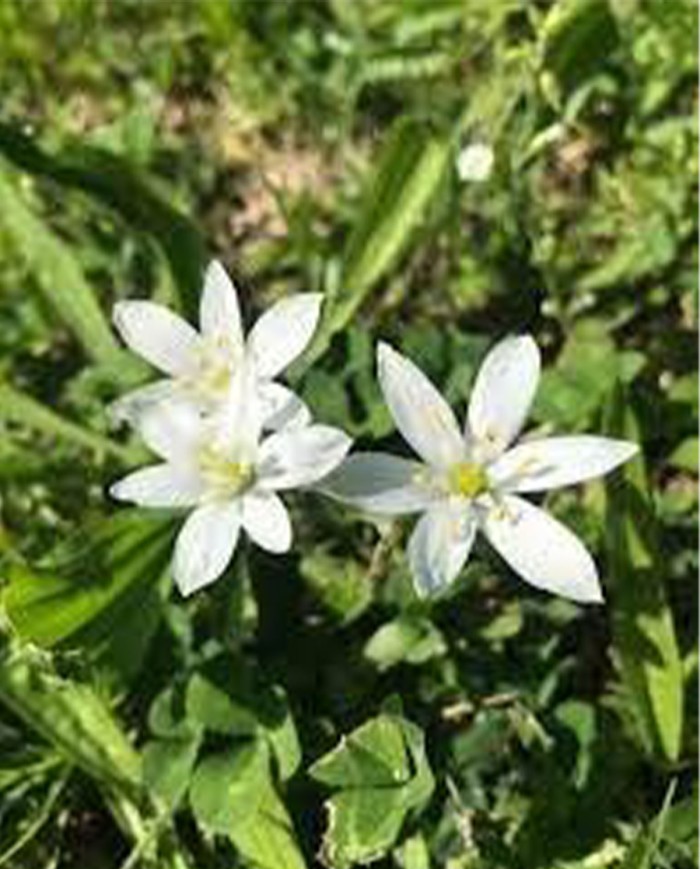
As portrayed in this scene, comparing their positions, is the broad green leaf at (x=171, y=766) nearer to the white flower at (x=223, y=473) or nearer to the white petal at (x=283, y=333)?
the white flower at (x=223, y=473)

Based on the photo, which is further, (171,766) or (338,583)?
(338,583)

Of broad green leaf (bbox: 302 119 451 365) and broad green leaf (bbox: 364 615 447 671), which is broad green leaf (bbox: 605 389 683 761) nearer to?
broad green leaf (bbox: 364 615 447 671)

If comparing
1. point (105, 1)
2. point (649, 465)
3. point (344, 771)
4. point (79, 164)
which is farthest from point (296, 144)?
point (344, 771)

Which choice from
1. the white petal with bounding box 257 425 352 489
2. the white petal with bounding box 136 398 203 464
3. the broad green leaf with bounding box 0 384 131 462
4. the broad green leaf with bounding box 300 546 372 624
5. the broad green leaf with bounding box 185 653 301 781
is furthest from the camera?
the broad green leaf with bounding box 0 384 131 462

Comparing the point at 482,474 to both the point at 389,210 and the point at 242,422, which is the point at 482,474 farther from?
the point at 389,210

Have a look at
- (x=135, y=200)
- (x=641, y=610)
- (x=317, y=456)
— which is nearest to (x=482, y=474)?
(x=317, y=456)

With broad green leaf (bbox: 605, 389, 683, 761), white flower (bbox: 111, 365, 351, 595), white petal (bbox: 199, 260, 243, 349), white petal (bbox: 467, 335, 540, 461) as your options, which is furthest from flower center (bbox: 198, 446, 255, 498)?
broad green leaf (bbox: 605, 389, 683, 761)

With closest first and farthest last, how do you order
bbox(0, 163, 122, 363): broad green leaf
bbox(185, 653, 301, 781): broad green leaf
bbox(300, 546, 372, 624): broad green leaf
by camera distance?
1. bbox(185, 653, 301, 781): broad green leaf
2. bbox(300, 546, 372, 624): broad green leaf
3. bbox(0, 163, 122, 363): broad green leaf
